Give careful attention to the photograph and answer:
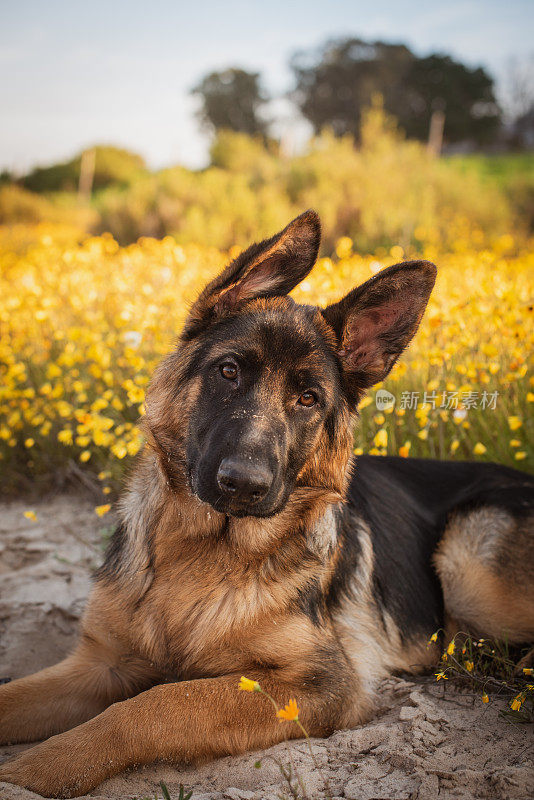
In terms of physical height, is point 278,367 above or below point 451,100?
below

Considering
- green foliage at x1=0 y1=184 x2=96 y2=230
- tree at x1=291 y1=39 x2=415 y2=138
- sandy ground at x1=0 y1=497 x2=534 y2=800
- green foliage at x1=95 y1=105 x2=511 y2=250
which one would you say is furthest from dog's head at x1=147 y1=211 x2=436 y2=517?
tree at x1=291 y1=39 x2=415 y2=138

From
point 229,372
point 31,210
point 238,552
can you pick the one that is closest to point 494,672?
point 238,552

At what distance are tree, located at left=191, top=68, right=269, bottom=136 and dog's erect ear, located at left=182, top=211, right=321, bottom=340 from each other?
5692cm

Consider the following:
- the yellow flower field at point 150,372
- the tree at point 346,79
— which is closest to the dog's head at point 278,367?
the yellow flower field at point 150,372

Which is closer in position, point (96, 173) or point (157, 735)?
point (157, 735)

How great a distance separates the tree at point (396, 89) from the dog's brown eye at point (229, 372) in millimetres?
49293

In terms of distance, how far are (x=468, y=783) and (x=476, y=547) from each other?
1334 mm

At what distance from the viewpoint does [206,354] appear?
2785 mm

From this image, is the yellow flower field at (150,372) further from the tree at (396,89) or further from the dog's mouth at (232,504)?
the tree at (396,89)

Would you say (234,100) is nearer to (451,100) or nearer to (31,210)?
(451,100)

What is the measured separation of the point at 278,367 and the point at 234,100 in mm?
59886

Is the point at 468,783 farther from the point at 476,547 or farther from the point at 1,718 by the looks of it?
the point at 1,718

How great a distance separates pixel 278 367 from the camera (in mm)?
2705

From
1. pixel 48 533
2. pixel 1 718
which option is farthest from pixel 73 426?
pixel 1 718
